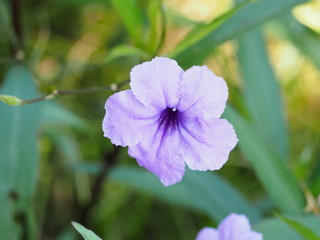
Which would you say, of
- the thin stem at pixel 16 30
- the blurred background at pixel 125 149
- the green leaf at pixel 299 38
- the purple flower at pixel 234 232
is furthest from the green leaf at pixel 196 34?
the green leaf at pixel 299 38

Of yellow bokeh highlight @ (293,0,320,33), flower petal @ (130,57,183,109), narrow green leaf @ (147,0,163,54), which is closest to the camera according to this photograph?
flower petal @ (130,57,183,109)

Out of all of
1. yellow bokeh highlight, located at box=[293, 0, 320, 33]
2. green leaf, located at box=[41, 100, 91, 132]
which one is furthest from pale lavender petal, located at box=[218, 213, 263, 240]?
yellow bokeh highlight, located at box=[293, 0, 320, 33]

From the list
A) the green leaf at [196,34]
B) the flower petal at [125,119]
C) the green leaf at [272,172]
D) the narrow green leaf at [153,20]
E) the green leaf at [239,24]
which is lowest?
the green leaf at [272,172]

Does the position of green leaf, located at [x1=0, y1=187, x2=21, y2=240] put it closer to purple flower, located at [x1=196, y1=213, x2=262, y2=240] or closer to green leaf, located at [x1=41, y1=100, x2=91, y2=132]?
green leaf, located at [x1=41, y1=100, x2=91, y2=132]

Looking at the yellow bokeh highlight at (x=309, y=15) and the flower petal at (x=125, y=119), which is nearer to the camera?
the flower petal at (x=125, y=119)

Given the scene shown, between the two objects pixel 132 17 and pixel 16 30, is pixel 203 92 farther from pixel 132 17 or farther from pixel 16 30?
pixel 16 30

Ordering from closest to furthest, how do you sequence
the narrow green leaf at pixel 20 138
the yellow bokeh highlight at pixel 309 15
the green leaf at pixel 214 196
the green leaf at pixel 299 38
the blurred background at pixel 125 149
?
the blurred background at pixel 125 149, the narrow green leaf at pixel 20 138, the green leaf at pixel 214 196, the green leaf at pixel 299 38, the yellow bokeh highlight at pixel 309 15

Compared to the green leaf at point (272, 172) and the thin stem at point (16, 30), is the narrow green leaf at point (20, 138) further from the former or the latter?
the green leaf at point (272, 172)

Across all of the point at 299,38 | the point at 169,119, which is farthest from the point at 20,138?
the point at 299,38
